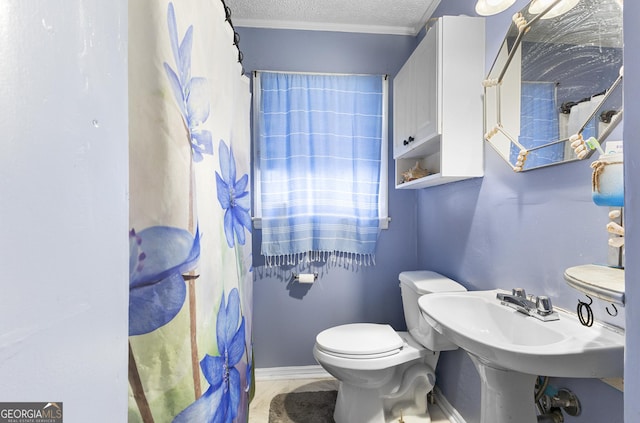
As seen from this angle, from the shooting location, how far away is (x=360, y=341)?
65.9 inches

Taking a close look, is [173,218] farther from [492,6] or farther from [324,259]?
[324,259]

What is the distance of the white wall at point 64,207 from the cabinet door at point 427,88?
140 centimetres

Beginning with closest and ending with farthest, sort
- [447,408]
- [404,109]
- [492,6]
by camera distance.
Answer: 1. [492,6]
2. [447,408]
3. [404,109]

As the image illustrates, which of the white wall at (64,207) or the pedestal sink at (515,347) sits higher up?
the white wall at (64,207)

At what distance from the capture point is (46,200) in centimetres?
33

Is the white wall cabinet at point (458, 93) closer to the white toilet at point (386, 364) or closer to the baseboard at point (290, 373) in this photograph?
the white toilet at point (386, 364)

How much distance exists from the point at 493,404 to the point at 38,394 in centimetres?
120

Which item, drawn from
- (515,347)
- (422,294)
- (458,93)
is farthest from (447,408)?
(458,93)

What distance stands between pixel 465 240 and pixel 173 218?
4.76 ft

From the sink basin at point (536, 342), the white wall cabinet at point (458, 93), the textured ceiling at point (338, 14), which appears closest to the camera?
the sink basin at point (536, 342)

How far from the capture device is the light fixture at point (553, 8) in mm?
1078

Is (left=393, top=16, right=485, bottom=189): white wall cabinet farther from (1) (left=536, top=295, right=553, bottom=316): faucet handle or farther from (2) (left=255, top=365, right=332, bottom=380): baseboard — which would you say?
(2) (left=255, top=365, right=332, bottom=380): baseboard

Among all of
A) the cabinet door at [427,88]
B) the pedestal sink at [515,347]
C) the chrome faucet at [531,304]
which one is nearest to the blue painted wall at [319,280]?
the cabinet door at [427,88]

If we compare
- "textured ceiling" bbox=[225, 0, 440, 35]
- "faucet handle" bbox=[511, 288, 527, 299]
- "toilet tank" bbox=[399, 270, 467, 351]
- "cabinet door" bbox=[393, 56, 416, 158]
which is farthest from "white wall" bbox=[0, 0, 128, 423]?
"textured ceiling" bbox=[225, 0, 440, 35]
